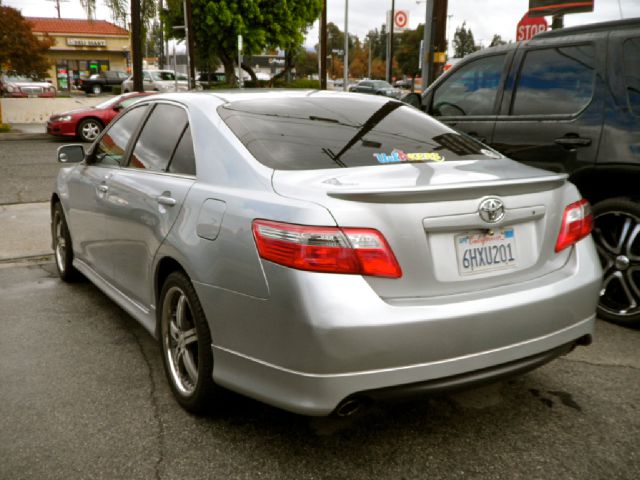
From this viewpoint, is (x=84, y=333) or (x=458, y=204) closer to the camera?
(x=458, y=204)

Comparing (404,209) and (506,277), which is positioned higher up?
(404,209)

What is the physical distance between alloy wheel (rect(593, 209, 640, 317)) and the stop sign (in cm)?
859

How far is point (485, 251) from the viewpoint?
2.58m

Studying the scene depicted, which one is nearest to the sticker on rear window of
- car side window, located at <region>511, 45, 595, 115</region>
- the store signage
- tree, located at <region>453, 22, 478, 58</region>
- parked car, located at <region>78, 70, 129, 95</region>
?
car side window, located at <region>511, 45, 595, 115</region>

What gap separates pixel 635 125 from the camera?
4062mm

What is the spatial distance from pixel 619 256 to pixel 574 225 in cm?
155

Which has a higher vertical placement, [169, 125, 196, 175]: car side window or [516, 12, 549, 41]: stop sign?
[516, 12, 549, 41]: stop sign

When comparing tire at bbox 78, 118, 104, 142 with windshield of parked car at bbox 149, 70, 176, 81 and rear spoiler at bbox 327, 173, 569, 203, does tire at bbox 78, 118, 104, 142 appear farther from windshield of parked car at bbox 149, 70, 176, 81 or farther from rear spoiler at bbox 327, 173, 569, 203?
windshield of parked car at bbox 149, 70, 176, 81

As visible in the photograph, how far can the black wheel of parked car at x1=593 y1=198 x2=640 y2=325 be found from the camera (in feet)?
13.7

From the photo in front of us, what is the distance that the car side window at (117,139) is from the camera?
13.5 ft

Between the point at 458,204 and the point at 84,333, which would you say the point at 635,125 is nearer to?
the point at 458,204

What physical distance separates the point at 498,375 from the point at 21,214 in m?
7.17

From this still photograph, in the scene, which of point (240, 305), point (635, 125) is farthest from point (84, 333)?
point (635, 125)

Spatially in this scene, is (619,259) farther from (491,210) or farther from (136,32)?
(136,32)
